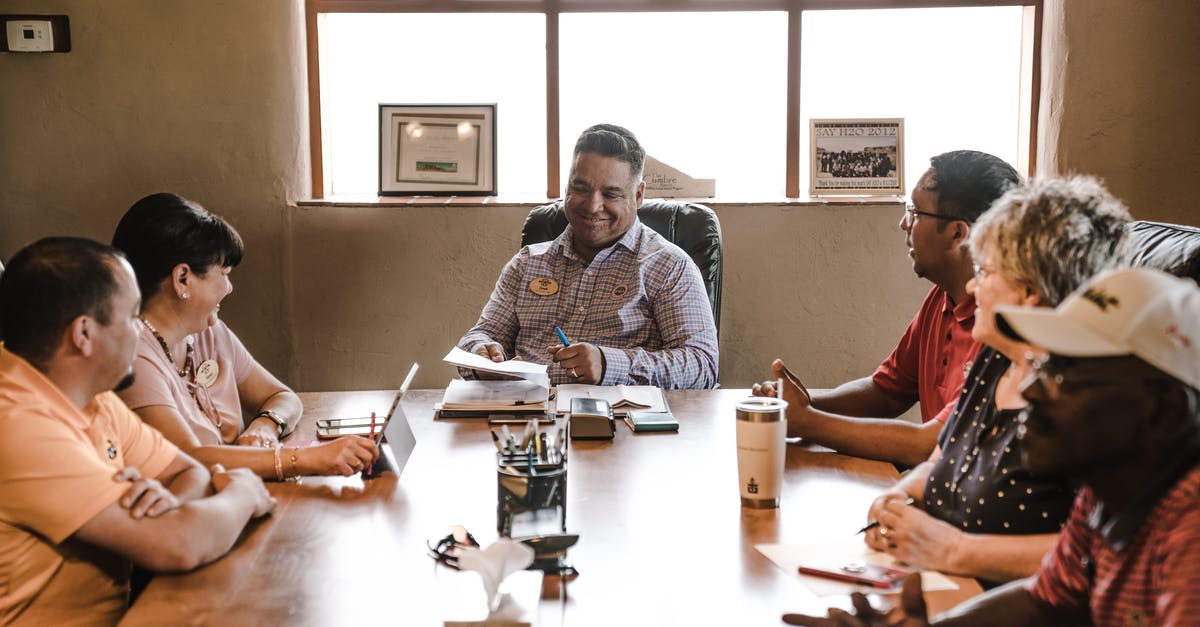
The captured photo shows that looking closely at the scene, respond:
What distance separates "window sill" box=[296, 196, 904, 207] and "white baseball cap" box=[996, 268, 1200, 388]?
8.77ft

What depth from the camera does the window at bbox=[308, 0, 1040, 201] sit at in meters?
3.71

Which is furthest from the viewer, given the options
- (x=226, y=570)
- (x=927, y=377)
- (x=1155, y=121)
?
(x=1155, y=121)

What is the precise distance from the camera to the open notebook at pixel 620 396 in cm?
220

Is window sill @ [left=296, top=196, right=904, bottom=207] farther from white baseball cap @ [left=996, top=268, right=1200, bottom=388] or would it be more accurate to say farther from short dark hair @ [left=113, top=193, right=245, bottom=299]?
white baseball cap @ [left=996, top=268, right=1200, bottom=388]

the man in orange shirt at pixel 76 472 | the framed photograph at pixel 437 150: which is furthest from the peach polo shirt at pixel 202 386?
the framed photograph at pixel 437 150

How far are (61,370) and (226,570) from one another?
366 mm

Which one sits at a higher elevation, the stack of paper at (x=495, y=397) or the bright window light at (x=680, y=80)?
the bright window light at (x=680, y=80)

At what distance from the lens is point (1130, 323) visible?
929 mm

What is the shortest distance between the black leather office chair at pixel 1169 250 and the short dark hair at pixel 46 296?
150 centimetres

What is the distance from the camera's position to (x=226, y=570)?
4.45 feet

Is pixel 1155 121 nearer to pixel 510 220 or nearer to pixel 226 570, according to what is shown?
pixel 510 220

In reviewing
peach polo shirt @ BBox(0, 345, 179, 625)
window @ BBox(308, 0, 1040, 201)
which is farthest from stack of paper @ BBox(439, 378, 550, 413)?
window @ BBox(308, 0, 1040, 201)

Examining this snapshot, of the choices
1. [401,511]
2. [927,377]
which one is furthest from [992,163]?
[401,511]

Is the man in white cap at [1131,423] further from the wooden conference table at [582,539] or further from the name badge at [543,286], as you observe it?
the name badge at [543,286]
